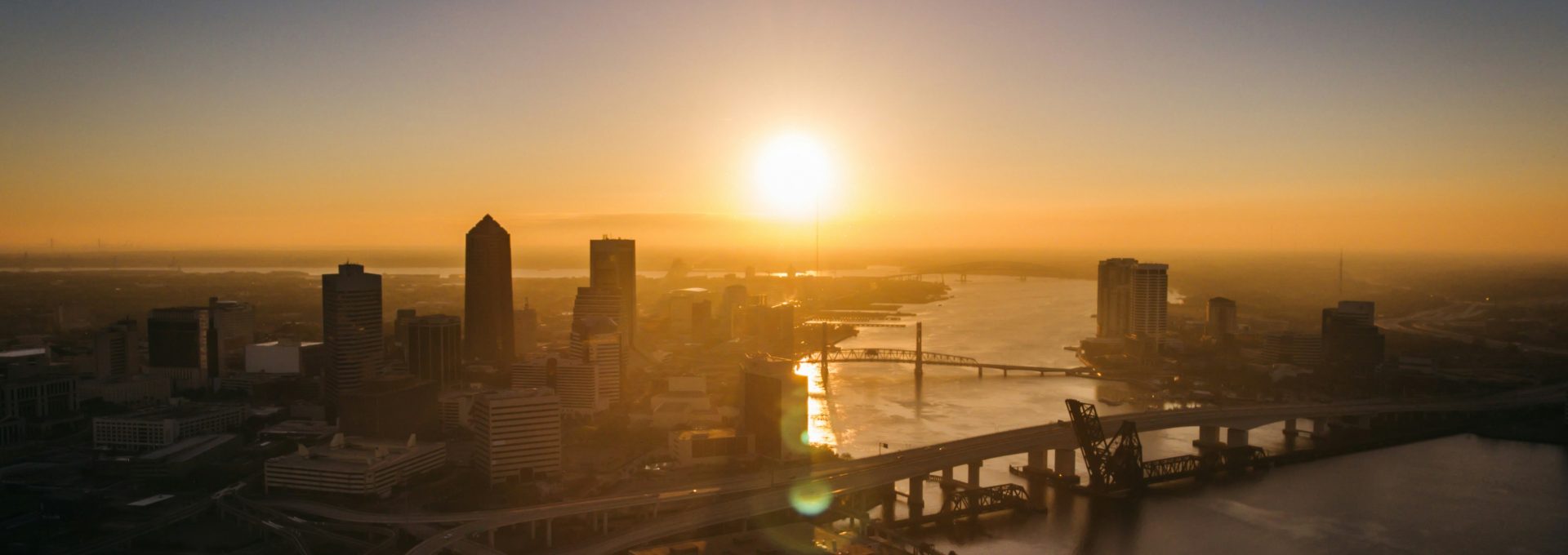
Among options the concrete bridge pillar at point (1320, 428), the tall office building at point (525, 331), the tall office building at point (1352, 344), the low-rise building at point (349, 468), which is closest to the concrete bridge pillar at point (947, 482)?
the low-rise building at point (349, 468)

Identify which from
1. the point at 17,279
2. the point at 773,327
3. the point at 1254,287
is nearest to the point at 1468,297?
the point at 1254,287

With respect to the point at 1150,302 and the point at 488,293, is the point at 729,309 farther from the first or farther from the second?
the point at 1150,302

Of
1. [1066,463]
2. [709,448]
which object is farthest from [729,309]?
[1066,463]

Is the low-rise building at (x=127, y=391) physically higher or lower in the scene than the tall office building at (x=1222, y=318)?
lower

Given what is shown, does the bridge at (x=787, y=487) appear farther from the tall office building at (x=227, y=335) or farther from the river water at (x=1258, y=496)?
the tall office building at (x=227, y=335)

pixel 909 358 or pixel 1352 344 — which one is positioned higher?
pixel 1352 344

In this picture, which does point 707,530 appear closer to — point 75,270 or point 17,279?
point 17,279
